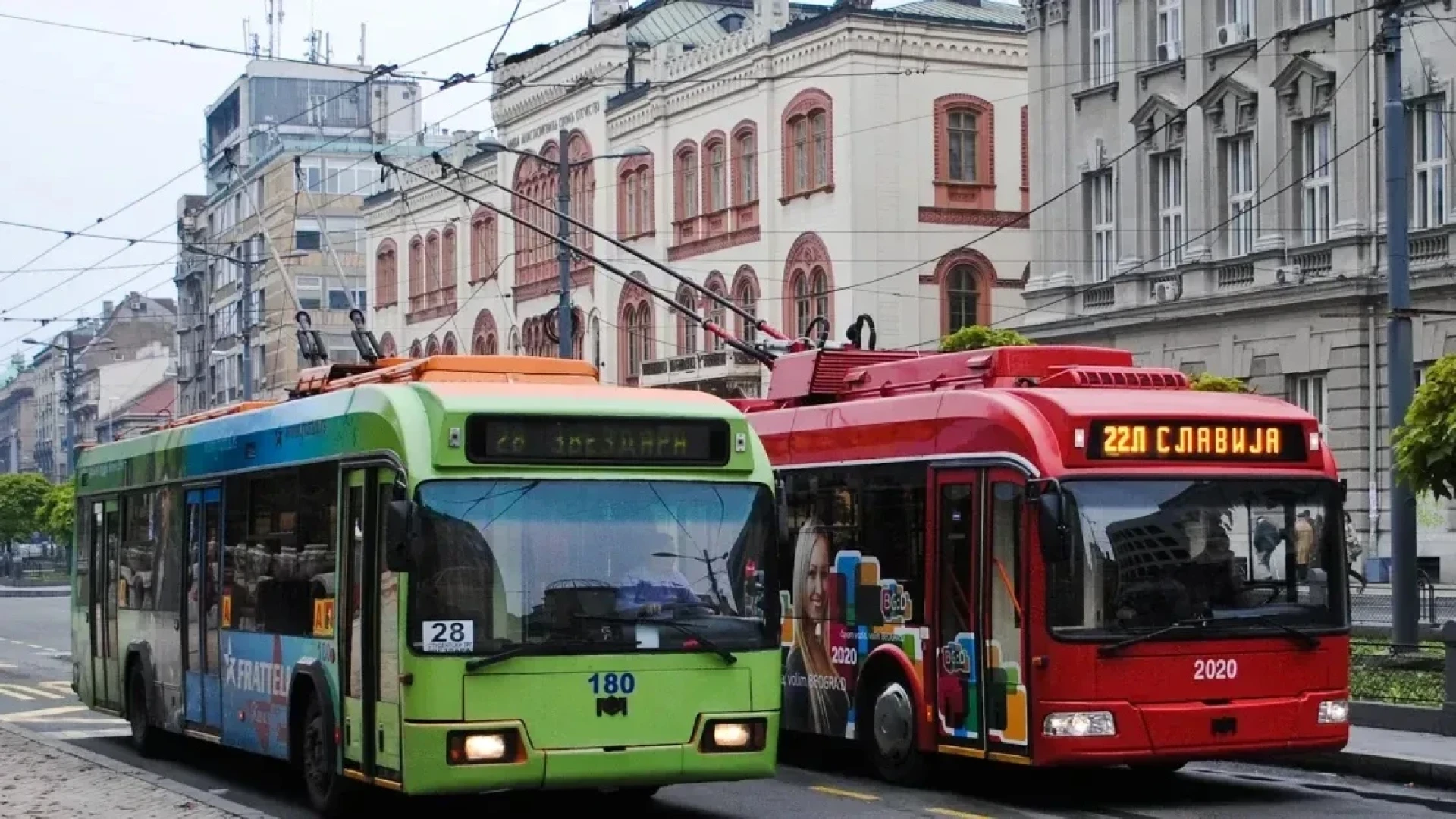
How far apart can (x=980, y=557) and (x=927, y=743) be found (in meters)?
1.36

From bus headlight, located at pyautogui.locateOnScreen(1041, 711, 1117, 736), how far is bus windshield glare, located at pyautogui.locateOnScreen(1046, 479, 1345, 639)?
0.45 metres

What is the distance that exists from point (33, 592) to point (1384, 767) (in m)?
60.3

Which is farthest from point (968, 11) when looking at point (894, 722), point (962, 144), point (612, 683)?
A: point (612, 683)

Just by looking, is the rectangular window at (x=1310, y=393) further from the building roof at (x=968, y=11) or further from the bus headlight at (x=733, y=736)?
the bus headlight at (x=733, y=736)

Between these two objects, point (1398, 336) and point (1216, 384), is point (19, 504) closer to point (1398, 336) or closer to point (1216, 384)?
point (1216, 384)

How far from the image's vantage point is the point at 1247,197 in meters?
38.2

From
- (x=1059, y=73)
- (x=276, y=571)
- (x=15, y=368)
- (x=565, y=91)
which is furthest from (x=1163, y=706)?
(x=15, y=368)

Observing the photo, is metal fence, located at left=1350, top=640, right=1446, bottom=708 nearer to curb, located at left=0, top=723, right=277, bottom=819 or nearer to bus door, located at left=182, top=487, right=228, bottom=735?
bus door, located at left=182, top=487, right=228, bottom=735

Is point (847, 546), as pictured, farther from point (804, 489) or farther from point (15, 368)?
point (15, 368)

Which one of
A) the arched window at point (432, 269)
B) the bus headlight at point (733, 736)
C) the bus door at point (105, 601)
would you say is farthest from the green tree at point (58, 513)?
the bus headlight at point (733, 736)

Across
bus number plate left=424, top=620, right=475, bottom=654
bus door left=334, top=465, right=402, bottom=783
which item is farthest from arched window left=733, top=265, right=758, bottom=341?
bus number plate left=424, top=620, right=475, bottom=654

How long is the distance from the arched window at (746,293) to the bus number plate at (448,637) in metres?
39.4

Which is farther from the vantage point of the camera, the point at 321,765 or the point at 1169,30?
the point at 1169,30

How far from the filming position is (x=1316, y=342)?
119 feet
